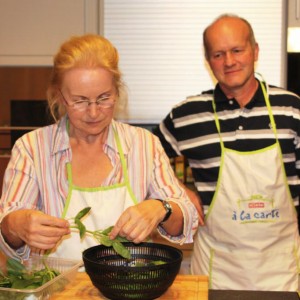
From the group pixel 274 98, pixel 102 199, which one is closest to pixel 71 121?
pixel 102 199

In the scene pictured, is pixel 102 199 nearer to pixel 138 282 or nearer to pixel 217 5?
pixel 138 282

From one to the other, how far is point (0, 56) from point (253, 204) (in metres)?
1.33

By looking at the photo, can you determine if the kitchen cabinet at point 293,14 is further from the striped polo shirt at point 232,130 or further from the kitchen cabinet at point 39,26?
the kitchen cabinet at point 39,26

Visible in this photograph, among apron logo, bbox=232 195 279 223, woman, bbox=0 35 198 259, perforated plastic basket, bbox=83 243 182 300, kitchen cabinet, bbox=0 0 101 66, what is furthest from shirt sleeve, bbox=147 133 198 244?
kitchen cabinet, bbox=0 0 101 66

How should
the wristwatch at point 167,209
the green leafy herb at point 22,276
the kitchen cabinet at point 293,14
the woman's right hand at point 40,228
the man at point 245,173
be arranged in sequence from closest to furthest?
1. the green leafy herb at point 22,276
2. the woman's right hand at point 40,228
3. the wristwatch at point 167,209
4. the man at point 245,173
5. the kitchen cabinet at point 293,14

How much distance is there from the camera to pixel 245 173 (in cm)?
197

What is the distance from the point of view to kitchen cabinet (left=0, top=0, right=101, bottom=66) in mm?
2520

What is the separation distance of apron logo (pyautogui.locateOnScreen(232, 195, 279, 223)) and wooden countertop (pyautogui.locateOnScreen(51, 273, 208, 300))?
2.09ft

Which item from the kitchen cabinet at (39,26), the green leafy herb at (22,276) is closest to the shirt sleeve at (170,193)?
the green leafy herb at (22,276)

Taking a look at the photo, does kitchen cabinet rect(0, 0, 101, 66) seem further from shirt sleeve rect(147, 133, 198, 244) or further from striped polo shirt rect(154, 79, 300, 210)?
shirt sleeve rect(147, 133, 198, 244)

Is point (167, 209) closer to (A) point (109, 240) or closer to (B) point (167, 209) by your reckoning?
(B) point (167, 209)

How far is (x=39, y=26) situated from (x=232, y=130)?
3.48 feet

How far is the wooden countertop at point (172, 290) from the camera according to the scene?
1.24 metres

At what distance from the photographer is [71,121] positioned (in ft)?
4.96
